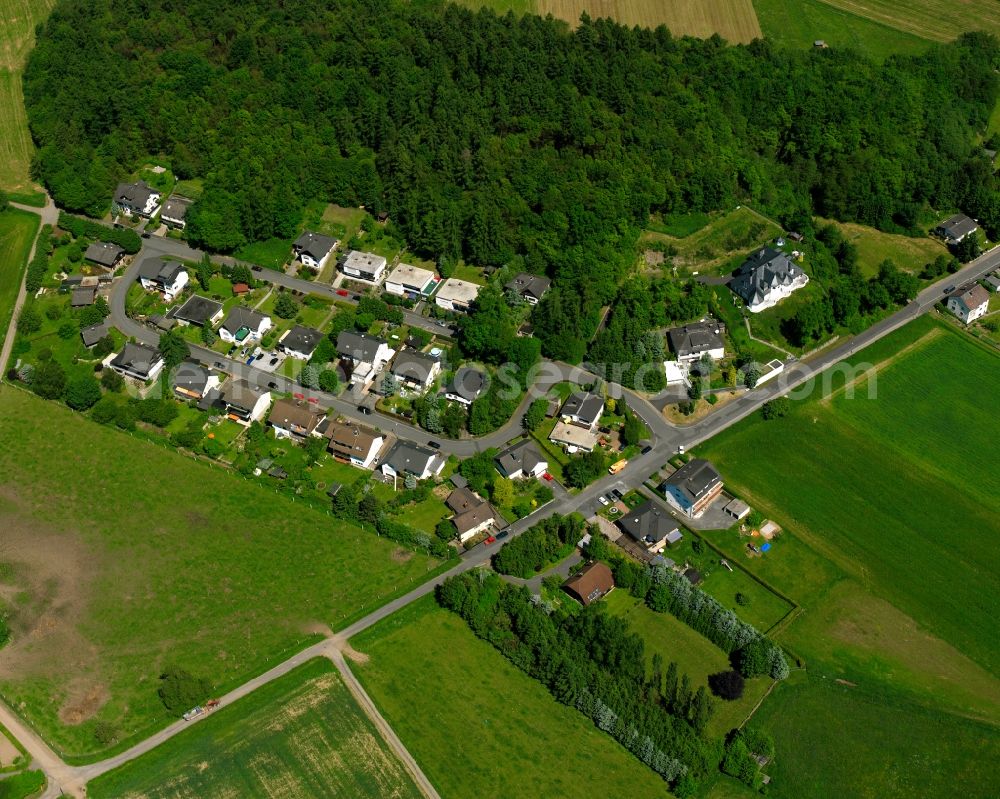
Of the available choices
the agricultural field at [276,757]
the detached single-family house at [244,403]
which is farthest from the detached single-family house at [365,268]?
the agricultural field at [276,757]

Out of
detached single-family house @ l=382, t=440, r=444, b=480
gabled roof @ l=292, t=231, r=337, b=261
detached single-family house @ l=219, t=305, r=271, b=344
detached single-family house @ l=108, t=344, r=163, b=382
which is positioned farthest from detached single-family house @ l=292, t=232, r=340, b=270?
detached single-family house @ l=382, t=440, r=444, b=480

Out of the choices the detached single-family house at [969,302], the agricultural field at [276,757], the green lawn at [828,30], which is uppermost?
the green lawn at [828,30]

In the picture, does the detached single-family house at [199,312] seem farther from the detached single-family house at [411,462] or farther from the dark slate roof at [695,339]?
the dark slate roof at [695,339]

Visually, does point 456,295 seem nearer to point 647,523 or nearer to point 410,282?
point 410,282

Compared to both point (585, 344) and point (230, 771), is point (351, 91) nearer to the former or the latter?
point (585, 344)

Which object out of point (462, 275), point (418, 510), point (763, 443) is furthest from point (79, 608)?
point (763, 443)

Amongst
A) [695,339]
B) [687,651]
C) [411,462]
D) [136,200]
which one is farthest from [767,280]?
[136,200]
